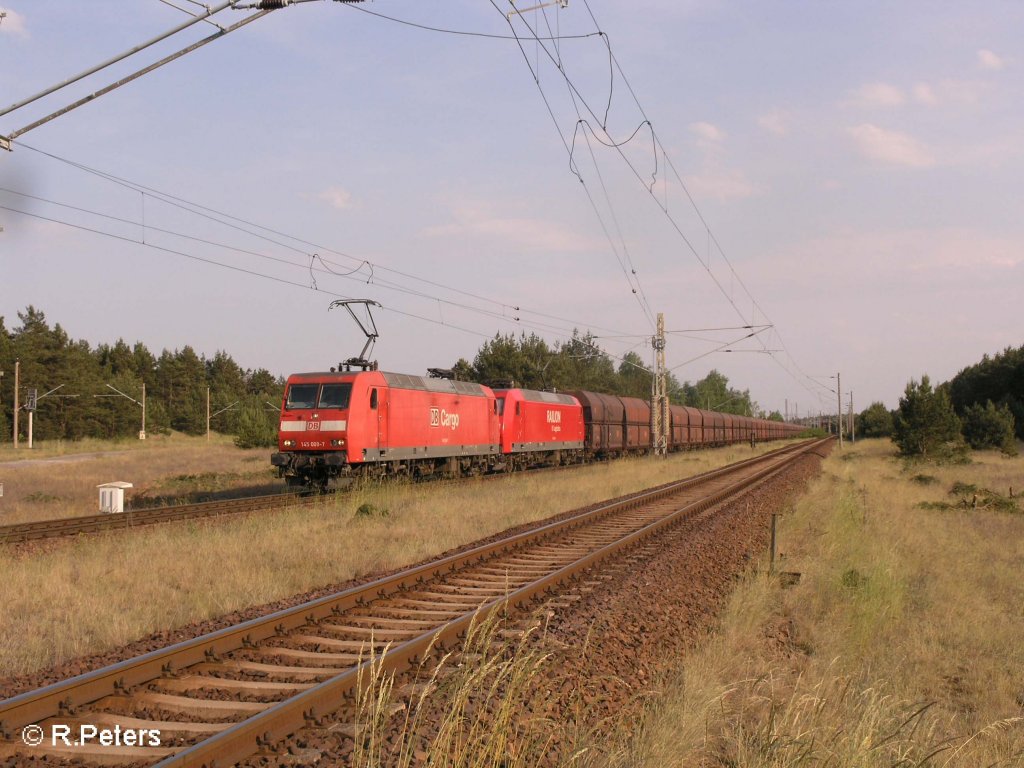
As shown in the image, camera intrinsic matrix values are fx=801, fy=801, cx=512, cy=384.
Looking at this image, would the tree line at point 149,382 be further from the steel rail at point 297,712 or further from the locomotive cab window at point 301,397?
the steel rail at point 297,712

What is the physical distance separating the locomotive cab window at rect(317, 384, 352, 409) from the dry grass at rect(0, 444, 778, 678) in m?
2.39

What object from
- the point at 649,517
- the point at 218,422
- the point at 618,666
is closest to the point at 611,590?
the point at 618,666

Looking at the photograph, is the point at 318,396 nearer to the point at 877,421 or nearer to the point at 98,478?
the point at 98,478

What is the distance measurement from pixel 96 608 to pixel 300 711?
177 inches

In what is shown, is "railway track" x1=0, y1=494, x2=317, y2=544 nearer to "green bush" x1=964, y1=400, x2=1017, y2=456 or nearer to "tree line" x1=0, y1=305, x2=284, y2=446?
"tree line" x1=0, y1=305, x2=284, y2=446

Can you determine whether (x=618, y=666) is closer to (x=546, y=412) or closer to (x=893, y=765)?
(x=893, y=765)

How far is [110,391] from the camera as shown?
8294cm

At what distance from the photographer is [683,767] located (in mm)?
4883

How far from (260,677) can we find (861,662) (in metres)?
5.85

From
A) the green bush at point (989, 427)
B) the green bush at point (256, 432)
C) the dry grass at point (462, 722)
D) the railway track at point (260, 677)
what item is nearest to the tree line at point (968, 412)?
the green bush at point (989, 427)

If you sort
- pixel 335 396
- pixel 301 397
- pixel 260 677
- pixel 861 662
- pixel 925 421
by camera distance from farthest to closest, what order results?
1. pixel 925 421
2. pixel 301 397
3. pixel 335 396
4. pixel 861 662
5. pixel 260 677

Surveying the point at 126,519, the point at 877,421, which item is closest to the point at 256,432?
the point at 126,519

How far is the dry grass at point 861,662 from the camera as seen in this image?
469 cm

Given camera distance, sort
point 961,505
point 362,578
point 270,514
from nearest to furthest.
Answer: point 362,578 < point 270,514 < point 961,505
